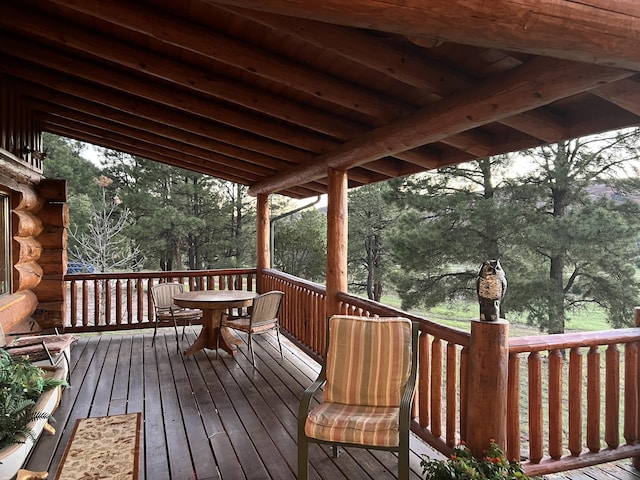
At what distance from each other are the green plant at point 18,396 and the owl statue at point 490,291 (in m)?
2.64

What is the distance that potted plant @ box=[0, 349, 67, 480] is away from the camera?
2293mm

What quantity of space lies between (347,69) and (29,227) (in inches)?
171

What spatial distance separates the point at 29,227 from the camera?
5.14 m

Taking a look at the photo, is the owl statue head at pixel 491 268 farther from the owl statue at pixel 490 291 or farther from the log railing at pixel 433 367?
the log railing at pixel 433 367

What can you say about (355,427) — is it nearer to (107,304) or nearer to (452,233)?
(107,304)

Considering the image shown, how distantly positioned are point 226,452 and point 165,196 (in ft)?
36.2

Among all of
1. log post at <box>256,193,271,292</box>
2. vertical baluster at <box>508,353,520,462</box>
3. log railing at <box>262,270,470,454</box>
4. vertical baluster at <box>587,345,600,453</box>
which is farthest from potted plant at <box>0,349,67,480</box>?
log post at <box>256,193,271,292</box>

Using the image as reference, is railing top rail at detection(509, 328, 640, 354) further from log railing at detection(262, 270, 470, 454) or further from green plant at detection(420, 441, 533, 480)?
green plant at detection(420, 441, 533, 480)

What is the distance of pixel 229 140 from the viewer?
187 inches

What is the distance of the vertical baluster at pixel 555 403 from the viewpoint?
2537 mm

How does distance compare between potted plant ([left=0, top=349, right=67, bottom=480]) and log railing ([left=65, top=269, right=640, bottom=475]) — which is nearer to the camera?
potted plant ([left=0, top=349, right=67, bottom=480])

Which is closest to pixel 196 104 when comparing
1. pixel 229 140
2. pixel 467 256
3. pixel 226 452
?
pixel 229 140

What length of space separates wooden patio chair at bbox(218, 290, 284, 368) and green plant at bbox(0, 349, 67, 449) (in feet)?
6.33

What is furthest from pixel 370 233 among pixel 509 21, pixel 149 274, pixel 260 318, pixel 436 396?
pixel 509 21
